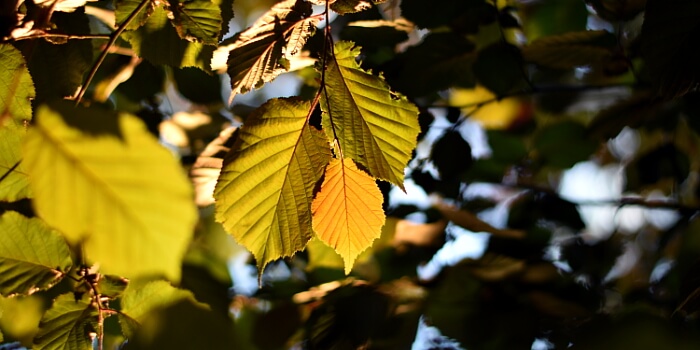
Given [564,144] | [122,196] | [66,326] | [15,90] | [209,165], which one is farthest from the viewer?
[564,144]

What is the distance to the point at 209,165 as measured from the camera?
821mm

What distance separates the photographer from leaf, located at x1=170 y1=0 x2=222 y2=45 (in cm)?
61

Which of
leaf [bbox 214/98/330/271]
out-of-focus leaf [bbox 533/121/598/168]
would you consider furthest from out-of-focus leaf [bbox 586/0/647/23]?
leaf [bbox 214/98/330/271]

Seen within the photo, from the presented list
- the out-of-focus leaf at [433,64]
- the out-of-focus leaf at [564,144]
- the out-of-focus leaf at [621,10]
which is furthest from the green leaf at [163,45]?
the out-of-focus leaf at [564,144]

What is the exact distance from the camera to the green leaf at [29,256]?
0.63 meters

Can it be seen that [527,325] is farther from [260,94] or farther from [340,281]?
[260,94]

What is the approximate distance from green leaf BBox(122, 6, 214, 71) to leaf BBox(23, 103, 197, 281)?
11.8 inches

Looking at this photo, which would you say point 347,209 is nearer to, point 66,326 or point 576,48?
point 66,326

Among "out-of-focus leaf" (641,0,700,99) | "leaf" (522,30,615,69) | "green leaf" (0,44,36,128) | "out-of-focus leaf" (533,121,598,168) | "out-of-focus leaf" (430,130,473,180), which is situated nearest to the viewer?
"green leaf" (0,44,36,128)

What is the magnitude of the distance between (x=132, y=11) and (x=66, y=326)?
0.38 metres

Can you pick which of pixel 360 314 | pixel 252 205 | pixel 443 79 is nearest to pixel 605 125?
pixel 443 79

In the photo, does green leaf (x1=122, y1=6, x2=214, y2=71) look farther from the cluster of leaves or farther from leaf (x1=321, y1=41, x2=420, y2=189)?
leaf (x1=321, y1=41, x2=420, y2=189)

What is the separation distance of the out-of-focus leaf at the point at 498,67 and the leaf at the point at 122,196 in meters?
0.76

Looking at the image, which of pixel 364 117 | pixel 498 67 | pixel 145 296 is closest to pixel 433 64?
pixel 498 67
